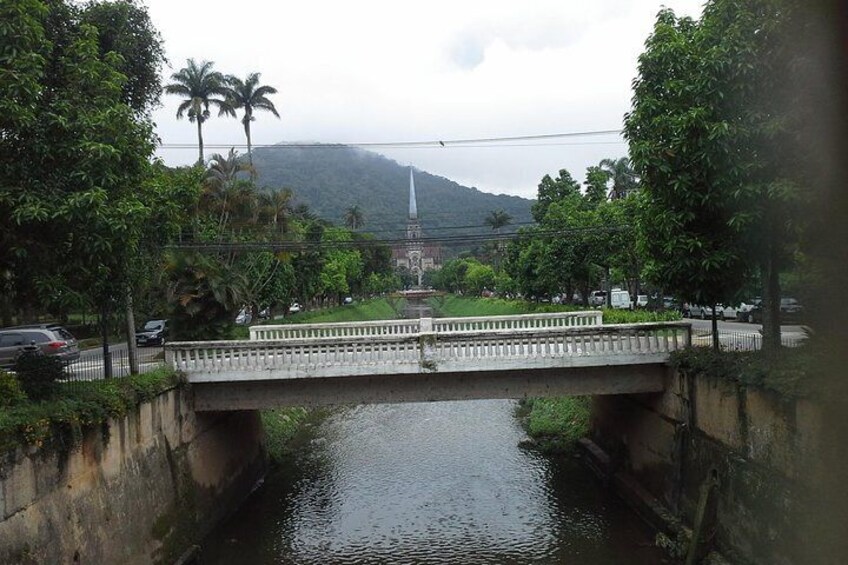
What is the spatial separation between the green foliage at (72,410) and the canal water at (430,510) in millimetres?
4211

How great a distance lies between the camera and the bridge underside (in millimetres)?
15617

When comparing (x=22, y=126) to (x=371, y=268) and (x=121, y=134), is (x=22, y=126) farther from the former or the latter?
(x=371, y=268)

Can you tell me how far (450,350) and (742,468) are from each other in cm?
647

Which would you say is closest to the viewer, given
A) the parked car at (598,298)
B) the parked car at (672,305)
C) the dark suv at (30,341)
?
the parked car at (672,305)

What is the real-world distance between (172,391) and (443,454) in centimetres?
1043

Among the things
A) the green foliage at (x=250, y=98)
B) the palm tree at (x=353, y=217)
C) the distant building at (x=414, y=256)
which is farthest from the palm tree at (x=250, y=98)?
the distant building at (x=414, y=256)

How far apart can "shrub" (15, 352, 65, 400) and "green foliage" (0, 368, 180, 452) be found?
23 cm

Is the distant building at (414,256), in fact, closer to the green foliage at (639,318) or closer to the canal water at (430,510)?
the green foliage at (639,318)

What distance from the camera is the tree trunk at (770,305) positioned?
12836mm

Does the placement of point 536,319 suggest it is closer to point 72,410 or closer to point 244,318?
point 72,410

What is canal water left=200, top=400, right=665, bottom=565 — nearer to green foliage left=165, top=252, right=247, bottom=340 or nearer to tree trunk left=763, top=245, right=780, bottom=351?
tree trunk left=763, top=245, right=780, bottom=351

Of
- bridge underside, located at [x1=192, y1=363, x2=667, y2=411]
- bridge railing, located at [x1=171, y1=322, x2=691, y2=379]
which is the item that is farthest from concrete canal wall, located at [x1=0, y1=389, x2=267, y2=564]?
bridge railing, located at [x1=171, y1=322, x2=691, y2=379]

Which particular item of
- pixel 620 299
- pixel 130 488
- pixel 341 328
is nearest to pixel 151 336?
pixel 341 328

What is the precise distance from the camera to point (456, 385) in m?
15.7
